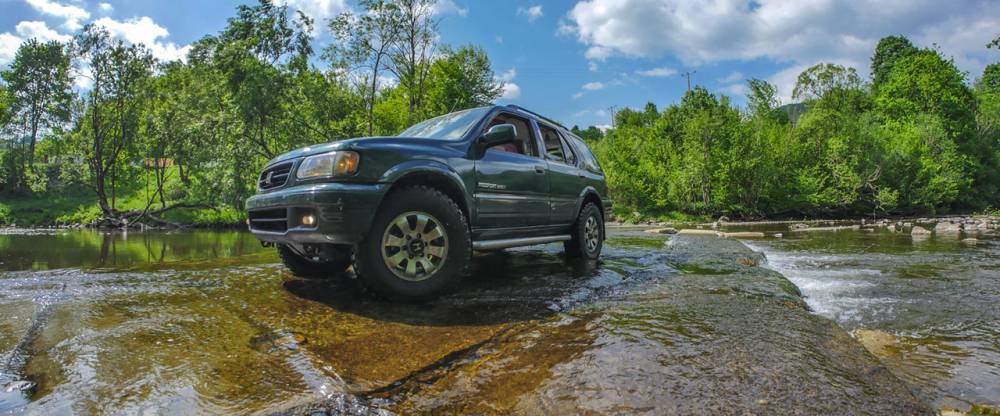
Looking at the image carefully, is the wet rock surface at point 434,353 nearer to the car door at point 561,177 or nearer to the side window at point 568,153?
the car door at point 561,177

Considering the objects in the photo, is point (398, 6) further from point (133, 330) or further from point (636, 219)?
point (133, 330)

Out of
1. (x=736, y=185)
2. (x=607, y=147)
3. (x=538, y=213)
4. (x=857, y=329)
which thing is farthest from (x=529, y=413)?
(x=607, y=147)

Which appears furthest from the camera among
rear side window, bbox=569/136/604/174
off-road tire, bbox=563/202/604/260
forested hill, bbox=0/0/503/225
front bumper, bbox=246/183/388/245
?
forested hill, bbox=0/0/503/225

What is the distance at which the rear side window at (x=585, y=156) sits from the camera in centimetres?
671

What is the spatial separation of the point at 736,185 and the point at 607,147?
13.8 metres

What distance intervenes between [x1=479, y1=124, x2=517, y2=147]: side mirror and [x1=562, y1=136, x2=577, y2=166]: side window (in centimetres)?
212

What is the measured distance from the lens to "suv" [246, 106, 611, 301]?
10.9 ft

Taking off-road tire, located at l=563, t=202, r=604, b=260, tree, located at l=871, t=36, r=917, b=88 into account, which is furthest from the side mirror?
tree, located at l=871, t=36, r=917, b=88

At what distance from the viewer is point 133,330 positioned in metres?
2.66

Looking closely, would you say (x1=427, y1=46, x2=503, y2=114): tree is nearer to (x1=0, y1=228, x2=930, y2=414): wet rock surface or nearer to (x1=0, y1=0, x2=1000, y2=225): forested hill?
(x1=0, y1=0, x2=1000, y2=225): forested hill

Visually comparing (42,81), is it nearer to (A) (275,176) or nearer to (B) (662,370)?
(A) (275,176)

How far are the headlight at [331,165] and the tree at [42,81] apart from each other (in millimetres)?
35164

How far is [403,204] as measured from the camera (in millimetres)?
3504

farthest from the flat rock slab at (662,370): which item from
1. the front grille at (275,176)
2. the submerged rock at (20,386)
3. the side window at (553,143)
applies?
the side window at (553,143)
